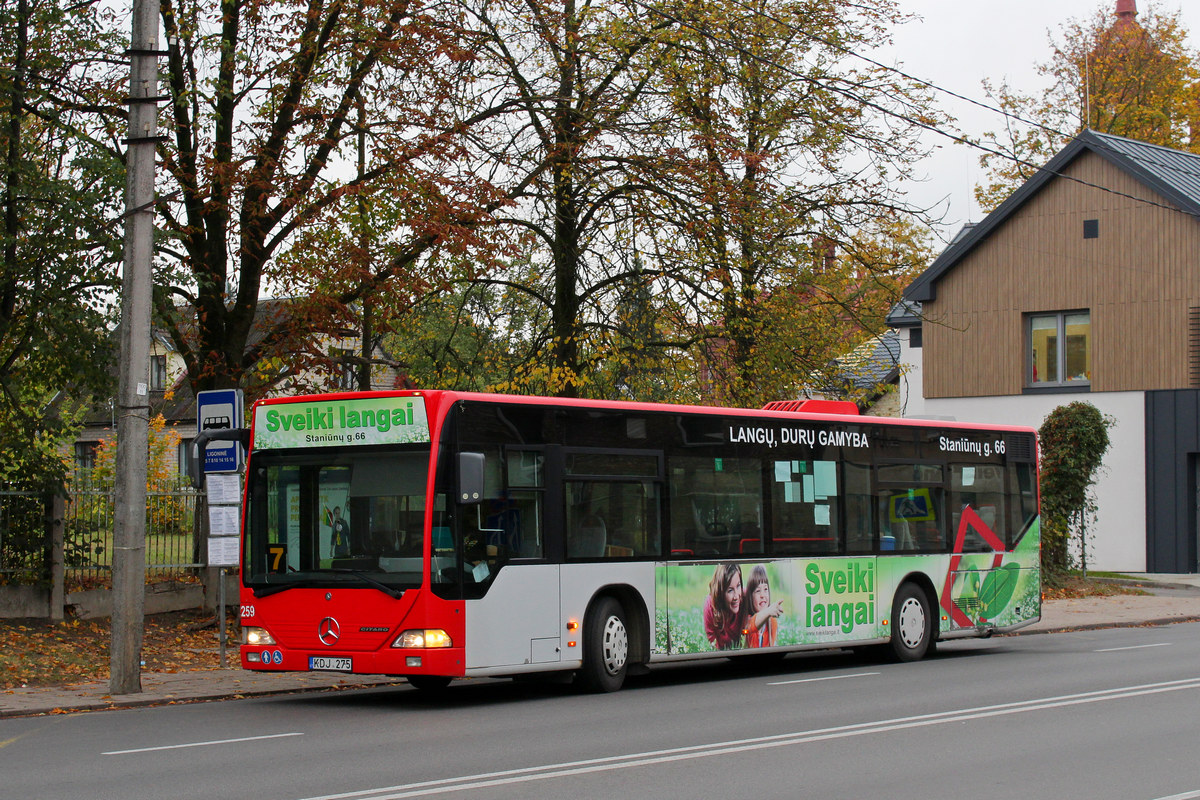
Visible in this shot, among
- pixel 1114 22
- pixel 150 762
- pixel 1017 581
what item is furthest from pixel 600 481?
pixel 1114 22

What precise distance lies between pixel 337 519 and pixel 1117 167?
1082 inches

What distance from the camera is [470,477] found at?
12273 mm

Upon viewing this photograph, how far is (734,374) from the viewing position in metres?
25.8

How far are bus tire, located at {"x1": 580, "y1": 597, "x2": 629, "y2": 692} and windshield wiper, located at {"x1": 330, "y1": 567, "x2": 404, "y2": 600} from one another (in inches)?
84.2

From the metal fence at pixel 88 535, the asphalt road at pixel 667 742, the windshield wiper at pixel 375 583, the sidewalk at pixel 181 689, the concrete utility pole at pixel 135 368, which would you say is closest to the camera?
the asphalt road at pixel 667 742

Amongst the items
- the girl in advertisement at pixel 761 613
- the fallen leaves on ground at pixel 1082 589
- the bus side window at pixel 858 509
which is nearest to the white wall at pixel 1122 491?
the fallen leaves on ground at pixel 1082 589

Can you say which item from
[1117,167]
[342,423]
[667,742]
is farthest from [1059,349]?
[667,742]

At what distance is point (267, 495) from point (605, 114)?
37.1 ft

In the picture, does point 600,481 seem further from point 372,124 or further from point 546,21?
point 546,21

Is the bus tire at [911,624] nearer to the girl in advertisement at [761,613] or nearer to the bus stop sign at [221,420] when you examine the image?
the girl in advertisement at [761,613]

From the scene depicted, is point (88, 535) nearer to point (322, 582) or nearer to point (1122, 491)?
point (322, 582)

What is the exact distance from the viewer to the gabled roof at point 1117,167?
1339 inches

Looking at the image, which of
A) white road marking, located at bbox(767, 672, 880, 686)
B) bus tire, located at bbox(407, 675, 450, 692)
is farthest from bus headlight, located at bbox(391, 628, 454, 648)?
white road marking, located at bbox(767, 672, 880, 686)

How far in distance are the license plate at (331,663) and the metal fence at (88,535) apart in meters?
5.28
